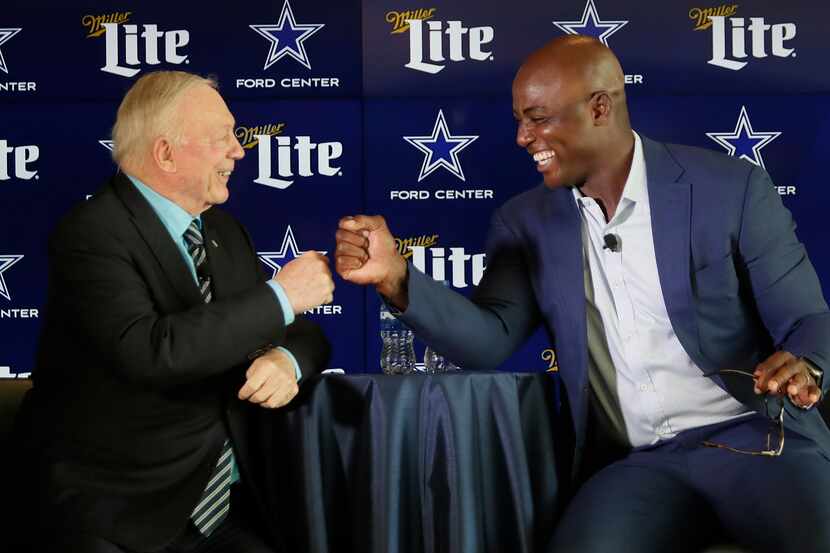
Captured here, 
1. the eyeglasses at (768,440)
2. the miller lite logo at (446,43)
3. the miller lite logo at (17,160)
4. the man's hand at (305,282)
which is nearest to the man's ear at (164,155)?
the man's hand at (305,282)

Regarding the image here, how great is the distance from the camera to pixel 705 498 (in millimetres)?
2260

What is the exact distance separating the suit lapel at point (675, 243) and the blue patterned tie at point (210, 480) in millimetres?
1002

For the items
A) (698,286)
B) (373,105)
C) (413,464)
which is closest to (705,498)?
(698,286)

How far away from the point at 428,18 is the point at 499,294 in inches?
100

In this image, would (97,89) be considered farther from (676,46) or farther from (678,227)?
(678,227)

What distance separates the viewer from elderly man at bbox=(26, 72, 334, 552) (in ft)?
6.63

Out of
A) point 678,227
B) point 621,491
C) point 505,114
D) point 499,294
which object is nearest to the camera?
point 621,491

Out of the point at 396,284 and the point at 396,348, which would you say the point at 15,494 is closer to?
the point at 396,284

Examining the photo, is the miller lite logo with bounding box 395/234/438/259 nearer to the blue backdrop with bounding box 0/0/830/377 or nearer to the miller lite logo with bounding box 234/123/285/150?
the blue backdrop with bounding box 0/0/830/377

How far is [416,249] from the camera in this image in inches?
190

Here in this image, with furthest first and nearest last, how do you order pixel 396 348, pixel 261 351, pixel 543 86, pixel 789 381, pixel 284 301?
pixel 396 348 < pixel 543 86 < pixel 261 351 < pixel 284 301 < pixel 789 381

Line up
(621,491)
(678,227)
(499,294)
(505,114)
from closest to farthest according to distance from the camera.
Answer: (621,491)
(678,227)
(499,294)
(505,114)

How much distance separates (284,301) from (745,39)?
3.34 meters

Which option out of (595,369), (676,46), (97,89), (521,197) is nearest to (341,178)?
(97,89)
